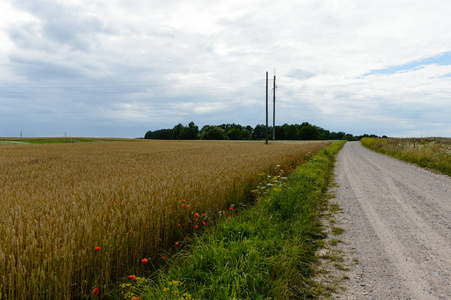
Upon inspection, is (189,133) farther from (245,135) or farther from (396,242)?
(396,242)

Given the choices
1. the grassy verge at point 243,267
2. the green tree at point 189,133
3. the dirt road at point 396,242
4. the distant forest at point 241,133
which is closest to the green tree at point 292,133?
the distant forest at point 241,133

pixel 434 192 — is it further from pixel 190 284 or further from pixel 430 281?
pixel 190 284

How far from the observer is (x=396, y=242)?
16.0 feet

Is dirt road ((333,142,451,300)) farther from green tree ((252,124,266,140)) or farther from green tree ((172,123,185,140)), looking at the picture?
green tree ((252,124,266,140))

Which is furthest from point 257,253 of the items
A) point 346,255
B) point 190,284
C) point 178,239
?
point 346,255

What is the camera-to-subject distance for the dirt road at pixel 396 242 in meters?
3.44

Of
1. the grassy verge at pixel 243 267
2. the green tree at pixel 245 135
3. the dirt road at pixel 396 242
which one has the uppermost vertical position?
the green tree at pixel 245 135

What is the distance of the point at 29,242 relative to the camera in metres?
2.72

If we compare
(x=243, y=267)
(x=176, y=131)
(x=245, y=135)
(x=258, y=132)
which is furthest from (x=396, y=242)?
(x=258, y=132)

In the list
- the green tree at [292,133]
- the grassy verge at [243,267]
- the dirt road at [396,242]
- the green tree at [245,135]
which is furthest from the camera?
the green tree at [245,135]

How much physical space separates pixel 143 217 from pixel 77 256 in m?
0.96

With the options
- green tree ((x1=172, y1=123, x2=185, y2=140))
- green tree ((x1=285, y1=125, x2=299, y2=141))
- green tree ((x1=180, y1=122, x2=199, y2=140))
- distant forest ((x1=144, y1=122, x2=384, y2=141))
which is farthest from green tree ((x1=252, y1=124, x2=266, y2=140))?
green tree ((x1=172, y1=123, x2=185, y2=140))

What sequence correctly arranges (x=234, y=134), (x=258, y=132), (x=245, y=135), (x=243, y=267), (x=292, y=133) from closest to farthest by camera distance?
(x=243, y=267) → (x=234, y=134) → (x=292, y=133) → (x=245, y=135) → (x=258, y=132)

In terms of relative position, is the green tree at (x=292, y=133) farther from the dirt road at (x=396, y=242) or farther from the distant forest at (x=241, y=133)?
the dirt road at (x=396, y=242)
